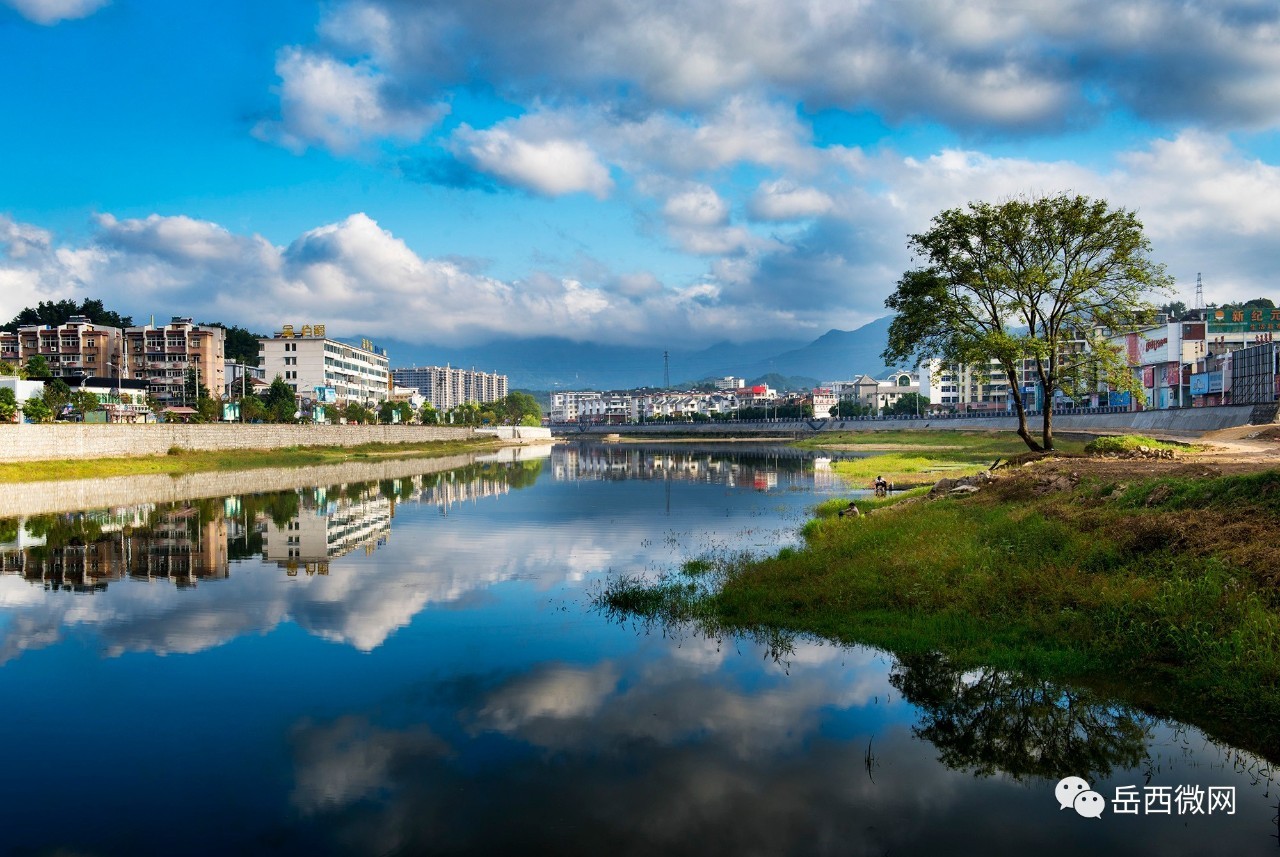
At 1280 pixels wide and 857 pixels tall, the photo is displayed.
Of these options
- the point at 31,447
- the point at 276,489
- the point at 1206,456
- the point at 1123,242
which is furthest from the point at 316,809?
the point at 31,447

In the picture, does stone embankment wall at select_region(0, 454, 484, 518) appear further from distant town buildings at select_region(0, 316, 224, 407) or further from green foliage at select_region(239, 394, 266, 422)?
distant town buildings at select_region(0, 316, 224, 407)

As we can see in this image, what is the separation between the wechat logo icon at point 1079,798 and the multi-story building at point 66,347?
156m

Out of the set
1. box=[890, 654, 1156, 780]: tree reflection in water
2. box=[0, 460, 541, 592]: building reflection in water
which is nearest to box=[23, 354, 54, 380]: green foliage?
box=[0, 460, 541, 592]: building reflection in water

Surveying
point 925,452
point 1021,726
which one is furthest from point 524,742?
point 925,452

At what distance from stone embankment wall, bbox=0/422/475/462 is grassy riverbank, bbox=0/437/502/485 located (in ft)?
3.00

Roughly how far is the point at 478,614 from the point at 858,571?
908 centimetres

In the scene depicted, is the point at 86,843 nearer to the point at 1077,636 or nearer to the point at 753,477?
the point at 1077,636

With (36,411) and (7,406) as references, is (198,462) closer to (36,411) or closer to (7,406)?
(36,411)

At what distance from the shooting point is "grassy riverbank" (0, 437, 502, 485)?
60000 mm

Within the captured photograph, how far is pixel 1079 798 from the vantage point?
405 inches

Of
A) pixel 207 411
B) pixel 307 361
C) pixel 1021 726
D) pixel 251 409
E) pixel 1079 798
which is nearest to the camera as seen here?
pixel 1079 798

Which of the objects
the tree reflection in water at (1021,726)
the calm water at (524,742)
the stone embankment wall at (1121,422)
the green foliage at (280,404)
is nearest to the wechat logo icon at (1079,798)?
the calm water at (524,742)

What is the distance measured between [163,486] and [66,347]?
101897mm

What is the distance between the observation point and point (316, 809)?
33.7 feet
